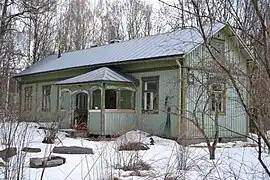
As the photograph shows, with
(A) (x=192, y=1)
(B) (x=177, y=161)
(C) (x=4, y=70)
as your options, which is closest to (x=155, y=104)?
(B) (x=177, y=161)

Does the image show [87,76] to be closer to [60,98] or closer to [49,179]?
[60,98]

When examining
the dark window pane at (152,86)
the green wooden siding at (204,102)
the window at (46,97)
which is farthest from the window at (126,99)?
the window at (46,97)

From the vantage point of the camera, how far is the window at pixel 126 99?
692 inches

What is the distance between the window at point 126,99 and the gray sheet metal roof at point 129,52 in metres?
1.40

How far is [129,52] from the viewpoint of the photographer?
61.4 ft

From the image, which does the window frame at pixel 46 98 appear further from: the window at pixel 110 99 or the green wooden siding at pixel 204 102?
the green wooden siding at pixel 204 102

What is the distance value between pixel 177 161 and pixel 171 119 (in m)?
8.10

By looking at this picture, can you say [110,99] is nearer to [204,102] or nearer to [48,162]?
[204,102]

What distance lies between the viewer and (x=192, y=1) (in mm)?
2533

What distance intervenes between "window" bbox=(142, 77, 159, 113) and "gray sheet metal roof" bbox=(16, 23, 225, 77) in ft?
3.37

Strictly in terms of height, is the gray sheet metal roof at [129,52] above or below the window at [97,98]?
above

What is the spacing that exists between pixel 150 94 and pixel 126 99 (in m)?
1.33

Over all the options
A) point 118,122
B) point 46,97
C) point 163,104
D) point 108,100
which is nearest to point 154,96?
point 163,104

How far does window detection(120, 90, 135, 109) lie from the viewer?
1758 centimetres
